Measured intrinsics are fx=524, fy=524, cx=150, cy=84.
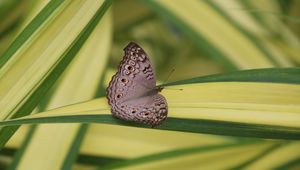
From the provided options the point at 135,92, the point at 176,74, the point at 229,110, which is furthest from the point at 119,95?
the point at 176,74

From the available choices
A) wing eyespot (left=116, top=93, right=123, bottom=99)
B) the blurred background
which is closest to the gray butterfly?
wing eyespot (left=116, top=93, right=123, bottom=99)

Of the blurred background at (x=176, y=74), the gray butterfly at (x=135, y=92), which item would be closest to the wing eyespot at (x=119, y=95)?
the gray butterfly at (x=135, y=92)

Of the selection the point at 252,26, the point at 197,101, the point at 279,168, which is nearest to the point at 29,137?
the point at 197,101

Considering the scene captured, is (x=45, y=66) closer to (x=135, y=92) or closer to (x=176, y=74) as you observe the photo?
(x=135, y=92)

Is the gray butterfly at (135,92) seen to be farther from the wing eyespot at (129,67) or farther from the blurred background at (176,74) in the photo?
the blurred background at (176,74)

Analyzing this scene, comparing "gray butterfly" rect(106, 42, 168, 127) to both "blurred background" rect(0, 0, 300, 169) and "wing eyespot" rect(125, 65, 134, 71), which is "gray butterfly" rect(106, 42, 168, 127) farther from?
"blurred background" rect(0, 0, 300, 169)

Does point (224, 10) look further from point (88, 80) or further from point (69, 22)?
point (69, 22)
